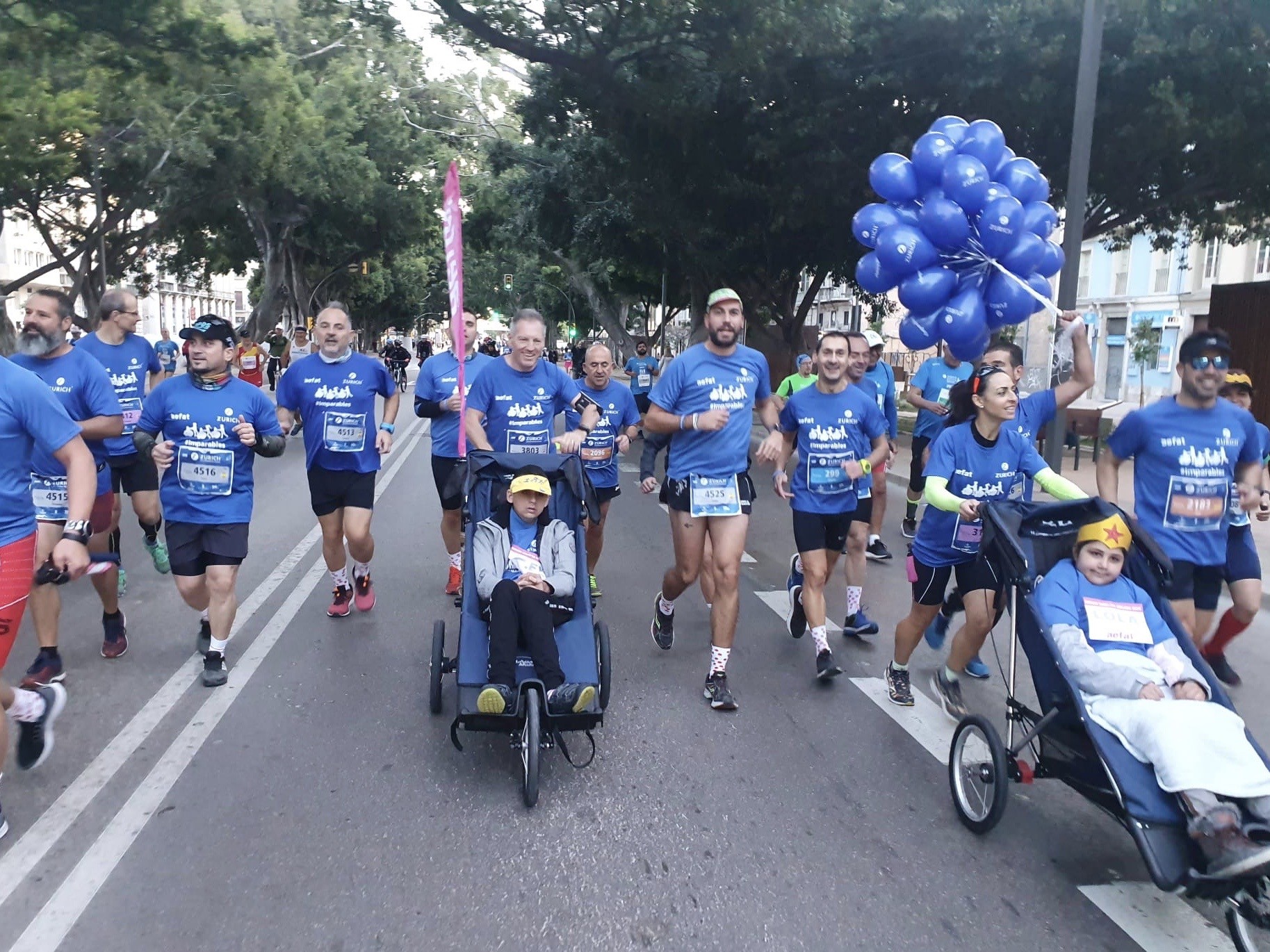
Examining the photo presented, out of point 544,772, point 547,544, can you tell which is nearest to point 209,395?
point 547,544

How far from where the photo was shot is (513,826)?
3.89 metres

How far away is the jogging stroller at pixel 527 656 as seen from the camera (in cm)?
417

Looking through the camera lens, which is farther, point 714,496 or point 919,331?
point 919,331

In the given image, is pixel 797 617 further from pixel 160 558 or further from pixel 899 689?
pixel 160 558

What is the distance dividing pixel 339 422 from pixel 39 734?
2.76 metres

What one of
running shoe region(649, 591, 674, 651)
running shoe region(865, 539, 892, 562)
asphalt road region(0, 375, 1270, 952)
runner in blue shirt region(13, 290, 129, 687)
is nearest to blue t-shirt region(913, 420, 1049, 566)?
asphalt road region(0, 375, 1270, 952)

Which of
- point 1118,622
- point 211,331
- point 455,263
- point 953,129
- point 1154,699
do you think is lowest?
point 1154,699

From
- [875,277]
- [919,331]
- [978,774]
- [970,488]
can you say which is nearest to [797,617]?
[970,488]

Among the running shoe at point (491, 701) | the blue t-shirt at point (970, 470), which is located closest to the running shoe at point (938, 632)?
the blue t-shirt at point (970, 470)

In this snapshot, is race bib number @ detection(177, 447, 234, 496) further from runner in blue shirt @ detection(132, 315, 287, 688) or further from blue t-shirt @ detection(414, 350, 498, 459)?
blue t-shirt @ detection(414, 350, 498, 459)

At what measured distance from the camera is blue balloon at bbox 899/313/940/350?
6773mm

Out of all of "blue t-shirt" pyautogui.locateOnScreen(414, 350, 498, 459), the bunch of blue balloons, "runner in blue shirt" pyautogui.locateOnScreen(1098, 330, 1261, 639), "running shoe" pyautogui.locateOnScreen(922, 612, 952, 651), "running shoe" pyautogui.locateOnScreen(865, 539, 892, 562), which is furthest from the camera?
"running shoe" pyautogui.locateOnScreen(865, 539, 892, 562)

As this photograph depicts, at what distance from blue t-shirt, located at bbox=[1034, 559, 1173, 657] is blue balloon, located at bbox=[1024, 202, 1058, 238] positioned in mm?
3138

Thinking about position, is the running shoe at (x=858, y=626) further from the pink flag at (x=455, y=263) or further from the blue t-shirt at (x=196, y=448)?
the blue t-shirt at (x=196, y=448)
